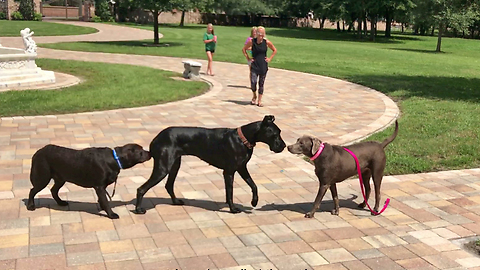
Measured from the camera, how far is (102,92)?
13.4 metres

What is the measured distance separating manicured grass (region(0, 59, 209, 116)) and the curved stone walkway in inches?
78.8

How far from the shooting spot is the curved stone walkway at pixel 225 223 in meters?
4.52

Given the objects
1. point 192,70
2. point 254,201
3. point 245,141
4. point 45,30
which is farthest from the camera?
point 45,30

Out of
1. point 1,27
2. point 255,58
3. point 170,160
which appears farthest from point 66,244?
point 1,27

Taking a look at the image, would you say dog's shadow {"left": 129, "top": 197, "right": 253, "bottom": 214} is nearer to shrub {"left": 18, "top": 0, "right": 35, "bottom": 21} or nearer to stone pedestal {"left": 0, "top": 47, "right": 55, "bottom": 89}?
stone pedestal {"left": 0, "top": 47, "right": 55, "bottom": 89}

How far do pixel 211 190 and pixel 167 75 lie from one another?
11759 millimetres

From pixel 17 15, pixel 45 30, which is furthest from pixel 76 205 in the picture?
pixel 17 15

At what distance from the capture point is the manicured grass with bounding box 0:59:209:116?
11.2m

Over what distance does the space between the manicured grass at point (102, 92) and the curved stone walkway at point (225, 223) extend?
78.8 inches

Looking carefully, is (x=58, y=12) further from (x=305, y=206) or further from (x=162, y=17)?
(x=305, y=206)

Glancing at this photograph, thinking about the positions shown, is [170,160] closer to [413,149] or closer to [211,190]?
[211,190]

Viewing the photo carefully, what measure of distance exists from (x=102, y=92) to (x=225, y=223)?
9.07 m

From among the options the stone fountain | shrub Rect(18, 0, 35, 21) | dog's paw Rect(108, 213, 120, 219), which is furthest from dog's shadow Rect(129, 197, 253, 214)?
shrub Rect(18, 0, 35, 21)

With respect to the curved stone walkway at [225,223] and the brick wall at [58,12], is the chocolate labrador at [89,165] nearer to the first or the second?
the curved stone walkway at [225,223]
